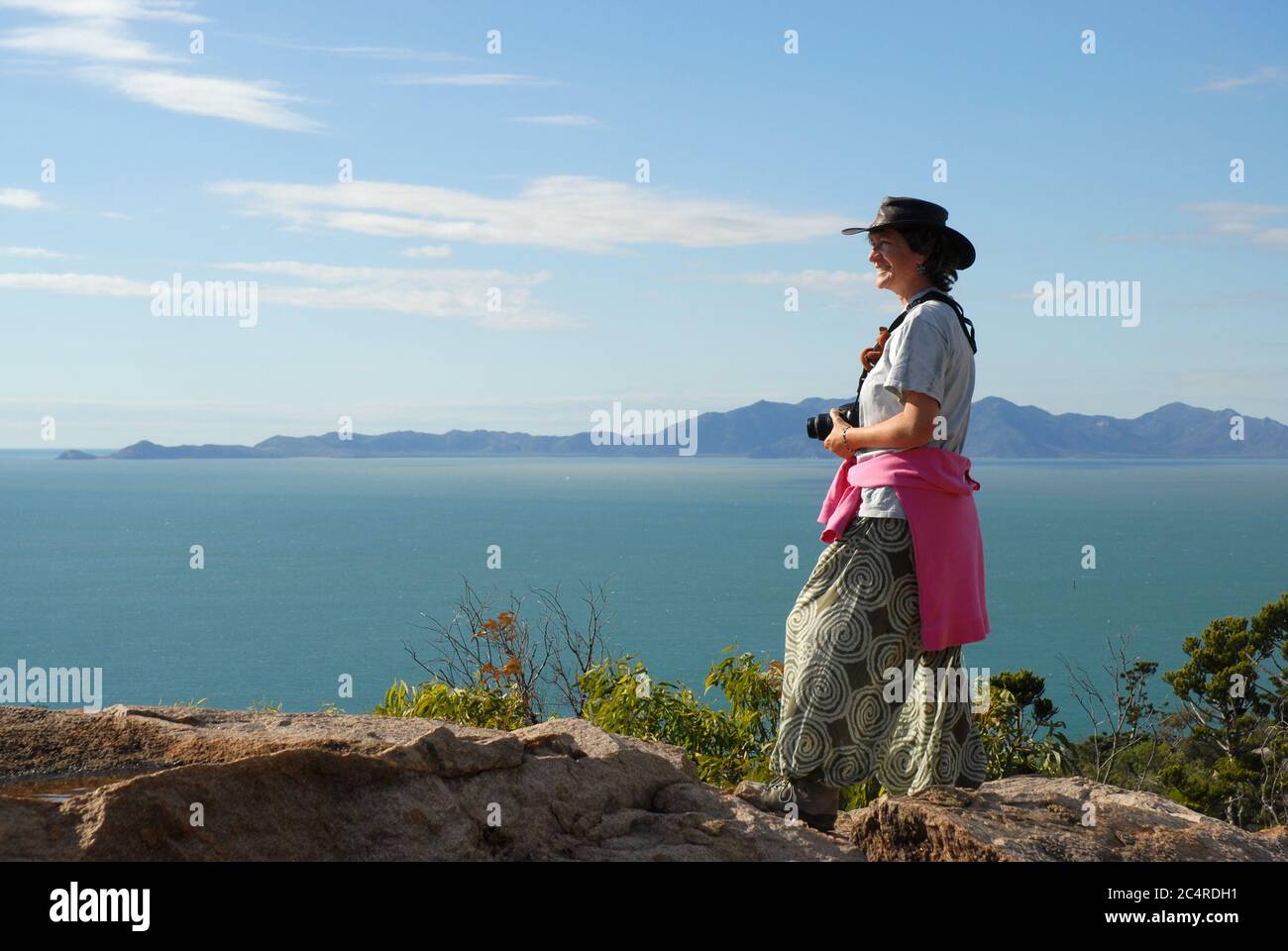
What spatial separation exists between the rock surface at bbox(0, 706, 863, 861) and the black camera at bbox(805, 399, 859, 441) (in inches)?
48.3

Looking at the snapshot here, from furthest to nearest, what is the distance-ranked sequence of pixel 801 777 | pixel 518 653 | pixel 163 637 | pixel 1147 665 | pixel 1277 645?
pixel 163 637
pixel 1277 645
pixel 1147 665
pixel 518 653
pixel 801 777

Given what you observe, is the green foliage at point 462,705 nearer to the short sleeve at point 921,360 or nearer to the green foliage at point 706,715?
the green foliage at point 706,715

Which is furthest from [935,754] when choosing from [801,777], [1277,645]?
[1277,645]

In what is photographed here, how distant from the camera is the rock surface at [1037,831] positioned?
344 centimetres

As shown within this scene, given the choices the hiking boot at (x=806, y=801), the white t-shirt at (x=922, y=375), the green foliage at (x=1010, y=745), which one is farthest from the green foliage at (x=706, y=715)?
the white t-shirt at (x=922, y=375)

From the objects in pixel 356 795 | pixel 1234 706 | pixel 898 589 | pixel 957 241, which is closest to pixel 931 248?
pixel 957 241

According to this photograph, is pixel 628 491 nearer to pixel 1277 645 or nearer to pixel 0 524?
pixel 0 524

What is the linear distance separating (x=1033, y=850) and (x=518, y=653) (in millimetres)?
3874

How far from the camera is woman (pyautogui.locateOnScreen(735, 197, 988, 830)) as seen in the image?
12.3 ft

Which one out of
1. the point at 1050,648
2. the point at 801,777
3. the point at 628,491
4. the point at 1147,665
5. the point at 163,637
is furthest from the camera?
the point at 628,491

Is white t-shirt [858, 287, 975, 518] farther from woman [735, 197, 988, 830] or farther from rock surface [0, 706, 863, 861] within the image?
rock surface [0, 706, 863, 861]

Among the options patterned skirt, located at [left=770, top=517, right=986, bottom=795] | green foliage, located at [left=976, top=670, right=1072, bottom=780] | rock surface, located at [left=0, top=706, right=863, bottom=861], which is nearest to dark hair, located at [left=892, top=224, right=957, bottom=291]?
patterned skirt, located at [left=770, top=517, right=986, bottom=795]

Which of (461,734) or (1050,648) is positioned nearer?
(461,734)
